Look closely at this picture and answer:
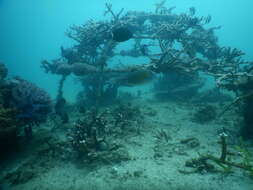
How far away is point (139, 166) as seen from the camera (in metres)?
5.11

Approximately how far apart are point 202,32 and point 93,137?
36.7 feet

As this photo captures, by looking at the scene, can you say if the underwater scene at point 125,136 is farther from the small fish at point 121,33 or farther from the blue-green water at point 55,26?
the blue-green water at point 55,26

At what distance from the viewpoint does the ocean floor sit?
4434mm

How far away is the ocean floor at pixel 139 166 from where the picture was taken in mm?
4434

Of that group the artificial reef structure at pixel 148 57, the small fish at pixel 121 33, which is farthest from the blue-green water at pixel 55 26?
the small fish at pixel 121 33

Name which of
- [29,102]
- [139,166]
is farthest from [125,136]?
[29,102]

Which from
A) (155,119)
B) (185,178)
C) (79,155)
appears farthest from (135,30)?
(185,178)

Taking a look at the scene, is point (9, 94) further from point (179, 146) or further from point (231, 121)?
point (231, 121)

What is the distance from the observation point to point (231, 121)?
27.3 ft

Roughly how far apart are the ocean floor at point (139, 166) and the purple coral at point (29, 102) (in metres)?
0.66

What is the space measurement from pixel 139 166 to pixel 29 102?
3833mm

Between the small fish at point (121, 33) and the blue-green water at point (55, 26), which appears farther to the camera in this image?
the blue-green water at point (55, 26)

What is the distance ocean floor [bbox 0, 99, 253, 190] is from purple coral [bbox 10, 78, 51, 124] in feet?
2.15

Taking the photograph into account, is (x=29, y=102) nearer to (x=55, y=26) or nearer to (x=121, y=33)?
(x=121, y=33)
